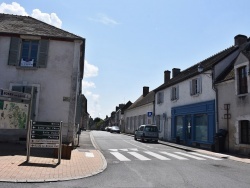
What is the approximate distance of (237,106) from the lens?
17484 millimetres

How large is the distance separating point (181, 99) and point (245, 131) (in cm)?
943

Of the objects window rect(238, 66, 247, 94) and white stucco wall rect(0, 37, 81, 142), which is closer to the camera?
white stucco wall rect(0, 37, 81, 142)

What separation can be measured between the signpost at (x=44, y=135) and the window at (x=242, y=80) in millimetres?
11862

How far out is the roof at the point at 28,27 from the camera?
16906mm

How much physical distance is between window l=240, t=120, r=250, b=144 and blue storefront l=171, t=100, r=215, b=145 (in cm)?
300

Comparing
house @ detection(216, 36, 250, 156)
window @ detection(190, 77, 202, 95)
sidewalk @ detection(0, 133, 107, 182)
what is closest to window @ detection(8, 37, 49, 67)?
sidewalk @ detection(0, 133, 107, 182)

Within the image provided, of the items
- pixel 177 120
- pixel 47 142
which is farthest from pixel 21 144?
pixel 177 120

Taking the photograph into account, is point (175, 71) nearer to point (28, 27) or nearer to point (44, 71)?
point (28, 27)

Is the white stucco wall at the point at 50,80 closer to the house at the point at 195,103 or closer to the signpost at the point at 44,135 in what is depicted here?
the signpost at the point at 44,135

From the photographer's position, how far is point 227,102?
18.5 metres

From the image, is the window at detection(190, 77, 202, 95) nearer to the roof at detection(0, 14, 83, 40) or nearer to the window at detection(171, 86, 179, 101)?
the window at detection(171, 86, 179, 101)

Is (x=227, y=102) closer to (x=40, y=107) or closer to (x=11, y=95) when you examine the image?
(x=40, y=107)

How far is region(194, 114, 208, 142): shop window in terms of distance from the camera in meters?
21.4

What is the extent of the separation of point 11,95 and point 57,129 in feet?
6.95
